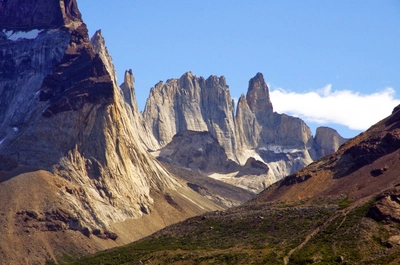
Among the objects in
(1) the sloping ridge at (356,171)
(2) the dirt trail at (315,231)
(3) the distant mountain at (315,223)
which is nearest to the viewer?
(3) the distant mountain at (315,223)

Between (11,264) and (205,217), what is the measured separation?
169ft

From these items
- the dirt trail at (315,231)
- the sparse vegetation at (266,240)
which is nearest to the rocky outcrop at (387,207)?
the sparse vegetation at (266,240)

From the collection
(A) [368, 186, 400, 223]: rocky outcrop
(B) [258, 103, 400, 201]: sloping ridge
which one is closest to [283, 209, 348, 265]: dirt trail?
(A) [368, 186, 400, 223]: rocky outcrop

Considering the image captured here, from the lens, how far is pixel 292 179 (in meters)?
187

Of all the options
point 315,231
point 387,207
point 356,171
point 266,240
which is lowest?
point 315,231

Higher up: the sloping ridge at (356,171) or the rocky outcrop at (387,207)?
the sloping ridge at (356,171)

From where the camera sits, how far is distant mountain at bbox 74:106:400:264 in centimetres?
13288

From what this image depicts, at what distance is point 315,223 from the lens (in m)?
146

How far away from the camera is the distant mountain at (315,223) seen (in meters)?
133

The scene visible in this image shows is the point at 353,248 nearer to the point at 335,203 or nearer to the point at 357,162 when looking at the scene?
the point at 335,203

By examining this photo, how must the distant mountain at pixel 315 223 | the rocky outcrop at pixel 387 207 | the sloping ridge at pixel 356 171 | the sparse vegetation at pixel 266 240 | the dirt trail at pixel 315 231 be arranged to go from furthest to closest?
1. the sloping ridge at pixel 356 171
2. the rocky outcrop at pixel 387 207
3. the dirt trail at pixel 315 231
4. the distant mountain at pixel 315 223
5. the sparse vegetation at pixel 266 240

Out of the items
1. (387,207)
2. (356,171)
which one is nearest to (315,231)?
(387,207)

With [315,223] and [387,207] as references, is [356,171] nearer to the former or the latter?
[315,223]

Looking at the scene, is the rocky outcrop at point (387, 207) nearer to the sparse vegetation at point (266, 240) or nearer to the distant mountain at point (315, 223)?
the distant mountain at point (315, 223)
